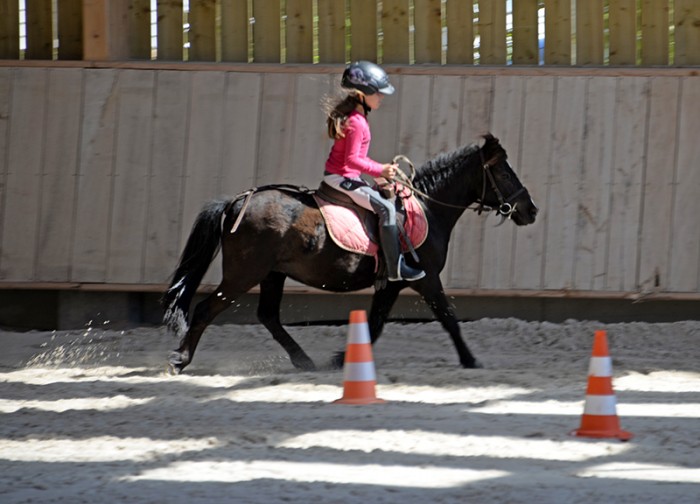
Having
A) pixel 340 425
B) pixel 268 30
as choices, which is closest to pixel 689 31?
pixel 268 30

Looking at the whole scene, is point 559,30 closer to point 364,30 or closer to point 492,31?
point 492,31

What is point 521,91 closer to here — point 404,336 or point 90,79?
point 404,336

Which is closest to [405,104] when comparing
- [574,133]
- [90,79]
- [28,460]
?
[574,133]

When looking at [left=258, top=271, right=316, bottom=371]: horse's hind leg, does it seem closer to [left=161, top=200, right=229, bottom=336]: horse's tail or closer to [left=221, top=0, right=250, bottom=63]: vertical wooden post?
[left=161, top=200, right=229, bottom=336]: horse's tail

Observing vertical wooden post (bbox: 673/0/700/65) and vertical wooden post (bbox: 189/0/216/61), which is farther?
vertical wooden post (bbox: 189/0/216/61)

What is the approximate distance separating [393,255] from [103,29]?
410 centimetres

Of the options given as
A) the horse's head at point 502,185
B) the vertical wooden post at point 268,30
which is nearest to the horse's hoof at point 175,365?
the horse's head at point 502,185

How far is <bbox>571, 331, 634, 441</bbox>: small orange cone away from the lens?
23.1 ft

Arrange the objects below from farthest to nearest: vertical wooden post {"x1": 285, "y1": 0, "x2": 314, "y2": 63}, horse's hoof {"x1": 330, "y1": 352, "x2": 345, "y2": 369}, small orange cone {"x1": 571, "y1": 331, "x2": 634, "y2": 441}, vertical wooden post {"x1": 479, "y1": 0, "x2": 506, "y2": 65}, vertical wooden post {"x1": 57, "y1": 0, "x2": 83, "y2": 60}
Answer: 1. vertical wooden post {"x1": 57, "y1": 0, "x2": 83, "y2": 60}
2. vertical wooden post {"x1": 285, "y1": 0, "x2": 314, "y2": 63}
3. vertical wooden post {"x1": 479, "y1": 0, "x2": 506, "y2": 65}
4. horse's hoof {"x1": 330, "y1": 352, "x2": 345, "y2": 369}
5. small orange cone {"x1": 571, "y1": 331, "x2": 634, "y2": 441}

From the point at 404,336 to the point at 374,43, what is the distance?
2858mm

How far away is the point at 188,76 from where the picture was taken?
1191 cm

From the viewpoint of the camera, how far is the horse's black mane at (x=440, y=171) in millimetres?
10109

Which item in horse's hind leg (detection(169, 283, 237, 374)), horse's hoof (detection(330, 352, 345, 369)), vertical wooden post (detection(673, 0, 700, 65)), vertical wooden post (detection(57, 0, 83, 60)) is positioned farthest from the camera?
vertical wooden post (detection(57, 0, 83, 60))

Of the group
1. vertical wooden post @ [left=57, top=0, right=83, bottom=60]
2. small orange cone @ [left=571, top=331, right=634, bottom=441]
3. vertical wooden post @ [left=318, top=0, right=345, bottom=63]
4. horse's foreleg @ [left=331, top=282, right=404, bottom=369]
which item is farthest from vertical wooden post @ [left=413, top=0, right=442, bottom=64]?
small orange cone @ [left=571, top=331, right=634, bottom=441]
